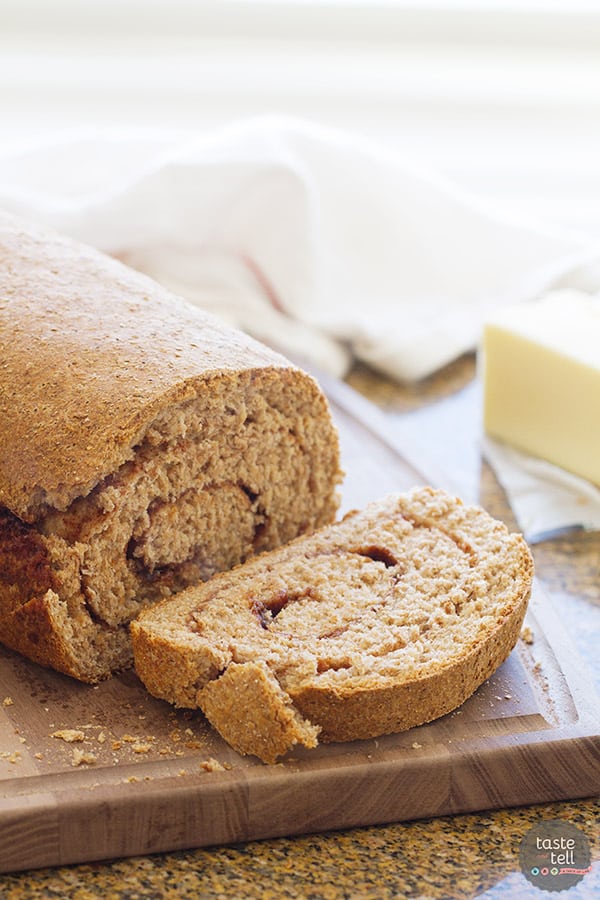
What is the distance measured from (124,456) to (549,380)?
167 centimetres

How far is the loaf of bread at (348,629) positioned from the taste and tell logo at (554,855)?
1.02 ft

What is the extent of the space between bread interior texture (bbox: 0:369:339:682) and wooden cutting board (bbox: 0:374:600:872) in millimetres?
143

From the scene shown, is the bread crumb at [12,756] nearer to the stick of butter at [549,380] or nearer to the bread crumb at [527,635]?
the bread crumb at [527,635]

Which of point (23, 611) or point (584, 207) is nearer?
point (23, 611)

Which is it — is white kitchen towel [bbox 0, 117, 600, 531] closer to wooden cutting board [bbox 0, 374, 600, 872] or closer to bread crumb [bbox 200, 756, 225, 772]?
wooden cutting board [bbox 0, 374, 600, 872]

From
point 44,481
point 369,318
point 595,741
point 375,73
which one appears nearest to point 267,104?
point 375,73

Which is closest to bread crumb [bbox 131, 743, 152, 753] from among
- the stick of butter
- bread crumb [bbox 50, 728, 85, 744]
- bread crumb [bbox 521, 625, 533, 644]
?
bread crumb [bbox 50, 728, 85, 744]

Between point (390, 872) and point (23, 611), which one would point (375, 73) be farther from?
point (390, 872)

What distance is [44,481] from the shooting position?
2.63 m

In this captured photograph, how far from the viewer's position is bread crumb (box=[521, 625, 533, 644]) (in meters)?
2.89

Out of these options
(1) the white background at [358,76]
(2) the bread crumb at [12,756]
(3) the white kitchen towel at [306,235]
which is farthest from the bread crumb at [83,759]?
(1) the white background at [358,76]

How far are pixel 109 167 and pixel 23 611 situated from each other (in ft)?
8.41

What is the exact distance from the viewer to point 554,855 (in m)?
2.40

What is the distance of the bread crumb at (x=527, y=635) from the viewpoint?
2895mm
